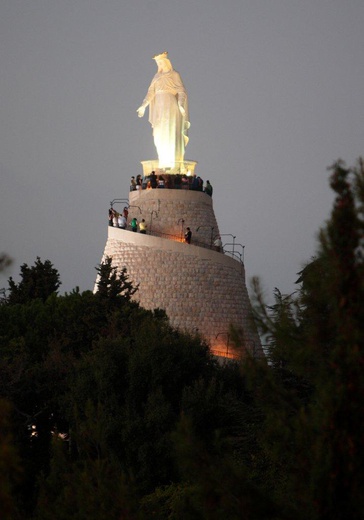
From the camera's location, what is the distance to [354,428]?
8844mm

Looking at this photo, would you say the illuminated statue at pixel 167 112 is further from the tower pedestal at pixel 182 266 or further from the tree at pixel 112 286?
the tree at pixel 112 286

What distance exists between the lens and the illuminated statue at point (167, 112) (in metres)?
38.5

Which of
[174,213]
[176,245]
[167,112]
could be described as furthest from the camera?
[167,112]

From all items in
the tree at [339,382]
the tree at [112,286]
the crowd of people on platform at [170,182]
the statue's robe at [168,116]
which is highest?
the statue's robe at [168,116]

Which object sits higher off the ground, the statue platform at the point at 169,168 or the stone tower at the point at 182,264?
the statue platform at the point at 169,168

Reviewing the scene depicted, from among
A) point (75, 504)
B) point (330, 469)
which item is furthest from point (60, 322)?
point (330, 469)

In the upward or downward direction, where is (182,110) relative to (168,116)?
upward

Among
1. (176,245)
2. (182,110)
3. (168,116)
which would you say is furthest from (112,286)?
(182,110)

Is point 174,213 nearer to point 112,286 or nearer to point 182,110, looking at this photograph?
point 182,110

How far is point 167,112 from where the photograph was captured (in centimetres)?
3847

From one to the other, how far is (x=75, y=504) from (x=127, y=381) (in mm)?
13612

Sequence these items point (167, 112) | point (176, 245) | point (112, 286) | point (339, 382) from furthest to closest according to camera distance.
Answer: point (167, 112)
point (176, 245)
point (112, 286)
point (339, 382)

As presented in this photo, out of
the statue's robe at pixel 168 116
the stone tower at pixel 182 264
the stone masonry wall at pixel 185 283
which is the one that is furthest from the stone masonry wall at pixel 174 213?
the statue's robe at pixel 168 116

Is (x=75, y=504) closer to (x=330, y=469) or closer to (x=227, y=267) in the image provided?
(x=330, y=469)
